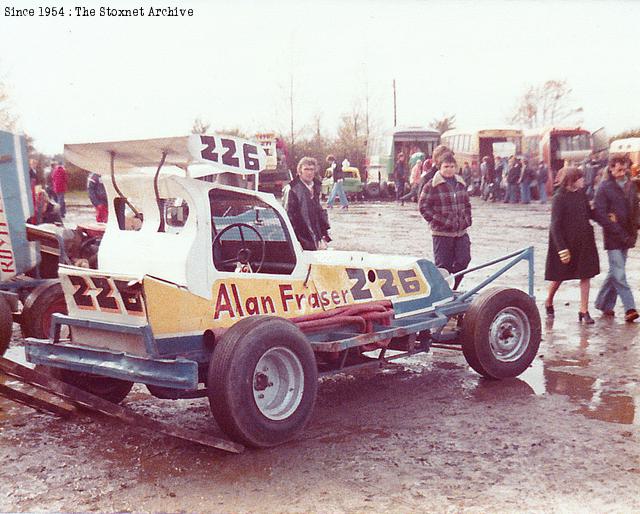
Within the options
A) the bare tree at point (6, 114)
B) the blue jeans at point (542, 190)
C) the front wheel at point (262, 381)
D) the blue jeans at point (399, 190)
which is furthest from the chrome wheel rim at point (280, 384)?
the blue jeans at point (399, 190)

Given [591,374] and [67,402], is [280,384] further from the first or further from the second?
[591,374]

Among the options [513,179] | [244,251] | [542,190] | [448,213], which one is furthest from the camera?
[542,190]

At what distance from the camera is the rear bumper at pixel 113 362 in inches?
185

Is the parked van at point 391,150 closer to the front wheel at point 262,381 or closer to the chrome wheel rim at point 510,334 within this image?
the chrome wheel rim at point 510,334

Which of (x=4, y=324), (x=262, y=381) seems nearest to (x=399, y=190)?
(x=4, y=324)

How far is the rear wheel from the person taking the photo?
7496mm

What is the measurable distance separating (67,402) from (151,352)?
1.07 m

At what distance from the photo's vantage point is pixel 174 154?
16.8ft

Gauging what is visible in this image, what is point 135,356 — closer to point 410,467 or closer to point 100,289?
point 100,289

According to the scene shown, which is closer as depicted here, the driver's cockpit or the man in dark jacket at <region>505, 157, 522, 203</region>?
the driver's cockpit

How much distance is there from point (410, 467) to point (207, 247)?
169 centimetres

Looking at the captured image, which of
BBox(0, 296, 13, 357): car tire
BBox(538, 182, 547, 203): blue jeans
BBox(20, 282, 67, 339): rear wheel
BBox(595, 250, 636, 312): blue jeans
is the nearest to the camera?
BBox(0, 296, 13, 357): car tire

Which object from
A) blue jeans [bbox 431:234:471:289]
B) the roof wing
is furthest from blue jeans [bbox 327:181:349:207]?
the roof wing

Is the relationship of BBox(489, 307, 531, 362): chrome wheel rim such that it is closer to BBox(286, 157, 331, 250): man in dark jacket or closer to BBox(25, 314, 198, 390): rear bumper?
BBox(286, 157, 331, 250): man in dark jacket
